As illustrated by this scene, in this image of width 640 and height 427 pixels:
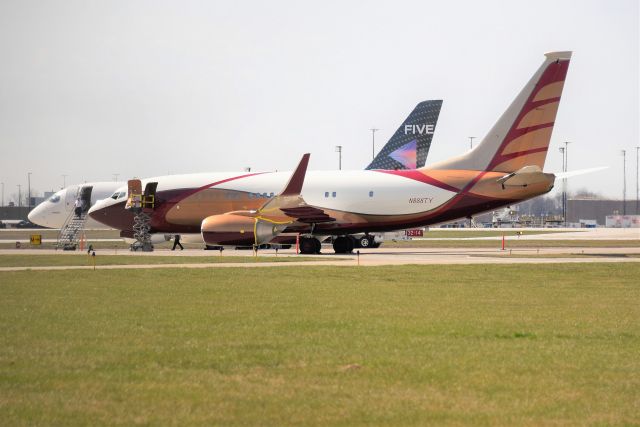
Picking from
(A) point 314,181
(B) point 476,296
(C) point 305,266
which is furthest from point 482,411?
(A) point 314,181

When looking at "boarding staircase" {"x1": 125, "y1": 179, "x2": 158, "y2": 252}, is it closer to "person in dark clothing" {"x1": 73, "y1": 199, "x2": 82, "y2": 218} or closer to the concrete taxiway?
the concrete taxiway

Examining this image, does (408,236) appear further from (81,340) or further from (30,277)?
(81,340)

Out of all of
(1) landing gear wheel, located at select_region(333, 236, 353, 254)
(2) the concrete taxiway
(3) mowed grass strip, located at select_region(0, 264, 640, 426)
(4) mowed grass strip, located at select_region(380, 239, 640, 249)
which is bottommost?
(3) mowed grass strip, located at select_region(0, 264, 640, 426)

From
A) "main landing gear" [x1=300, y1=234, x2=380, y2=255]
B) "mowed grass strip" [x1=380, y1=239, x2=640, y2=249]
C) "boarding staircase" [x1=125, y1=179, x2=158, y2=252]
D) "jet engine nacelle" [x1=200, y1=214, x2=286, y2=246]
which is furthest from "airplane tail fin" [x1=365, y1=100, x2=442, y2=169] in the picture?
"jet engine nacelle" [x1=200, y1=214, x2=286, y2=246]

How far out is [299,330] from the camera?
49.4 feet

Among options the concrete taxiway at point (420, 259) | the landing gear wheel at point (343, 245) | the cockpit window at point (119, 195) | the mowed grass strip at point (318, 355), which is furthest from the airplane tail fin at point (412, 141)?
the mowed grass strip at point (318, 355)

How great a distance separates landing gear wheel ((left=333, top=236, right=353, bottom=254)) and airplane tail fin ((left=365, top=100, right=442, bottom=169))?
52.7 feet

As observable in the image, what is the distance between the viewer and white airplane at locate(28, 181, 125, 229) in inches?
2362

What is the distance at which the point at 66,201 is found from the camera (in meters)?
60.8

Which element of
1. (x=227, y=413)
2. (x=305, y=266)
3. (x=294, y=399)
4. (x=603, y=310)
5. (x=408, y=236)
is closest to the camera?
(x=227, y=413)

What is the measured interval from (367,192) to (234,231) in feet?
25.1

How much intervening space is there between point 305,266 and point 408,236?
39.9m

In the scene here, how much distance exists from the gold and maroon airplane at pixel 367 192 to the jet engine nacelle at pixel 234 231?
0.16ft

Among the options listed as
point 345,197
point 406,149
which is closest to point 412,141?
point 406,149
